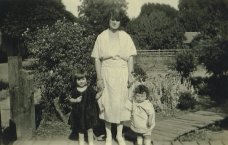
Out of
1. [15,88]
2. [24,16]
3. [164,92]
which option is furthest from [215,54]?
[24,16]

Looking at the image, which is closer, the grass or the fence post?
the fence post

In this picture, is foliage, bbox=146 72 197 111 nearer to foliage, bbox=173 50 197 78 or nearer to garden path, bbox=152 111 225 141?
garden path, bbox=152 111 225 141

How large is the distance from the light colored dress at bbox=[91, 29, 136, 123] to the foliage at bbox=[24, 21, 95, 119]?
2.08 m

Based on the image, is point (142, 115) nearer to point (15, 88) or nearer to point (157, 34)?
point (15, 88)

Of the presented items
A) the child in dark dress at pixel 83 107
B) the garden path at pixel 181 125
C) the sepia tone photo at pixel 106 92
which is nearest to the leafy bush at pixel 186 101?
the sepia tone photo at pixel 106 92

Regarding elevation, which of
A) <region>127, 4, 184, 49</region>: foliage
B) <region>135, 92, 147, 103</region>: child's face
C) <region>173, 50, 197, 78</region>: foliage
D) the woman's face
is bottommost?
<region>135, 92, 147, 103</region>: child's face

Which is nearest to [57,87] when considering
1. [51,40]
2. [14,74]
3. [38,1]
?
[51,40]

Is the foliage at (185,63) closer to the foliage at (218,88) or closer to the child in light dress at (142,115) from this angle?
the foliage at (218,88)

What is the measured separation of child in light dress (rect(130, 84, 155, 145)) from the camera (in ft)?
18.5

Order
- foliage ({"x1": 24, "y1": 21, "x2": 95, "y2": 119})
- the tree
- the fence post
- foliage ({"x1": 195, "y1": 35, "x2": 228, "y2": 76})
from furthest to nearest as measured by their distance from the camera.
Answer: the tree, foliage ({"x1": 195, "y1": 35, "x2": 228, "y2": 76}), foliage ({"x1": 24, "y1": 21, "x2": 95, "y2": 119}), the fence post

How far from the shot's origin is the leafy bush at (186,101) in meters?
9.66

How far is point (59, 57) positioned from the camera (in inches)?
320

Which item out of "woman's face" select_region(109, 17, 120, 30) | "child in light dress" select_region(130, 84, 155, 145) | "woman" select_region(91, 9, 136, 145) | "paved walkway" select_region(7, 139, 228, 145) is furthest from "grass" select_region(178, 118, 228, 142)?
"woman's face" select_region(109, 17, 120, 30)

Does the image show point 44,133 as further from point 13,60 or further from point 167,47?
point 167,47
